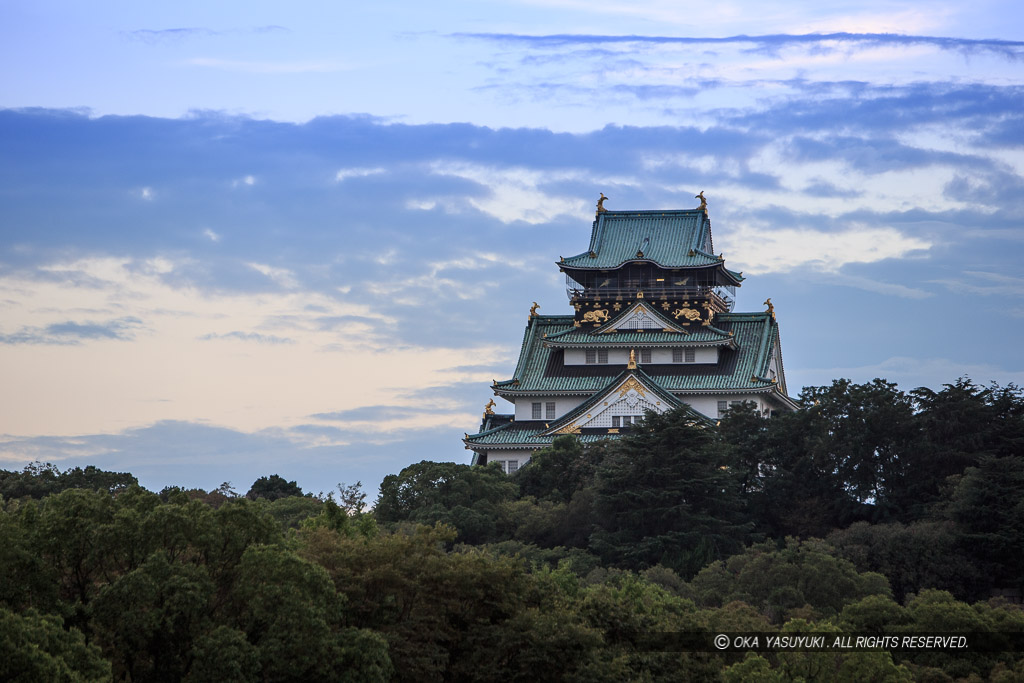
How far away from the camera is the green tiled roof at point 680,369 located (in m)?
66.9

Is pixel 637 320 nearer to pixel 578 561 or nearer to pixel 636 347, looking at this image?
pixel 636 347

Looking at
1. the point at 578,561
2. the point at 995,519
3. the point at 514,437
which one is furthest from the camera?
the point at 514,437

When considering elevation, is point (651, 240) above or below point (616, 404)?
above

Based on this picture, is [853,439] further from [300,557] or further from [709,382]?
[300,557]

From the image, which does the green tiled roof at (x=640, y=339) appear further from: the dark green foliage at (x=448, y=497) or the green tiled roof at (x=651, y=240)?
the dark green foliage at (x=448, y=497)

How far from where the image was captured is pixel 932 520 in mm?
45844

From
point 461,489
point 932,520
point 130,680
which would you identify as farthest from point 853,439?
point 130,680

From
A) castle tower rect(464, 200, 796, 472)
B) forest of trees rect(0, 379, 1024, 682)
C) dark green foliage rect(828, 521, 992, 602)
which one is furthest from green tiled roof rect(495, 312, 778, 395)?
dark green foliage rect(828, 521, 992, 602)

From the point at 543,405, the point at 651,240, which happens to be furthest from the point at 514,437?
the point at 651,240

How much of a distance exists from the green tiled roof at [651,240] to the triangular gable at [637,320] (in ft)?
11.8

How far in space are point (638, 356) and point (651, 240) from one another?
7709 mm

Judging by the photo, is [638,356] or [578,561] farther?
[638,356]

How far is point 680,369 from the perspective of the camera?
6831cm

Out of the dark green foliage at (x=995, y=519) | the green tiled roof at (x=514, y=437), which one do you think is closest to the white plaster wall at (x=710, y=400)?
the green tiled roof at (x=514, y=437)
